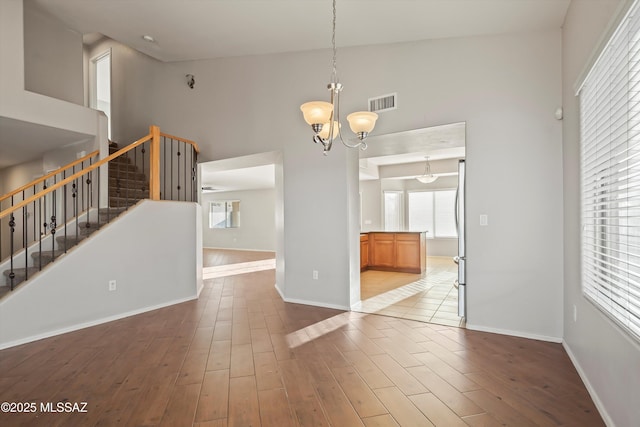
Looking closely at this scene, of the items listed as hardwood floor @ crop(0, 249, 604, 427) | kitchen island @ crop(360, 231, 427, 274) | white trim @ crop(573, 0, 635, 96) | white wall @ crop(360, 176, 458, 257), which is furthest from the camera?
white wall @ crop(360, 176, 458, 257)

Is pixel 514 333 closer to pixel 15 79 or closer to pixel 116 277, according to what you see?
pixel 116 277

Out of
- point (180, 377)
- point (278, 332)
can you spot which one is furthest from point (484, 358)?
point (180, 377)

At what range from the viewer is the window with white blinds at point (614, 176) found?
1611 mm

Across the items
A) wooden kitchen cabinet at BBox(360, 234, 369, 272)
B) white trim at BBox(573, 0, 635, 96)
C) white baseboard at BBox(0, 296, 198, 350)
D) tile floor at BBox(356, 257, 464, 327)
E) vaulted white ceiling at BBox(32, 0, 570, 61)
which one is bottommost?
tile floor at BBox(356, 257, 464, 327)

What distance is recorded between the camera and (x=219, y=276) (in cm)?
693

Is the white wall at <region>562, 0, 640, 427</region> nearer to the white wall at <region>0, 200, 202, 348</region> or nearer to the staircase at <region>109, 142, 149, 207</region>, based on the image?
the white wall at <region>0, 200, 202, 348</region>

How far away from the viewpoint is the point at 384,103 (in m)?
3.97

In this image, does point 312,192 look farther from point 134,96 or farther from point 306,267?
point 134,96

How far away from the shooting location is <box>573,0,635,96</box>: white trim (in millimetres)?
1592

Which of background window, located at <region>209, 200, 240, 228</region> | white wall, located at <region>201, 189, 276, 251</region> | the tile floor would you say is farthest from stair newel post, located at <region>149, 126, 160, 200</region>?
background window, located at <region>209, 200, 240, 228</region>

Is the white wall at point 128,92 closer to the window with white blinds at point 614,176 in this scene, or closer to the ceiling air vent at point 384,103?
the ceiling air vent at point 384,103

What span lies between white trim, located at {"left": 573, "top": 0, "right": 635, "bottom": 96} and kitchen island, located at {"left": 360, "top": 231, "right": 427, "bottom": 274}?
15.7ft

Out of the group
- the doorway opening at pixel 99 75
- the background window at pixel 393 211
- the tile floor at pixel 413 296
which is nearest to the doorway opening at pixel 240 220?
the doorway opening at pixel 99 75

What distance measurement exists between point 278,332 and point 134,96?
6.07m
